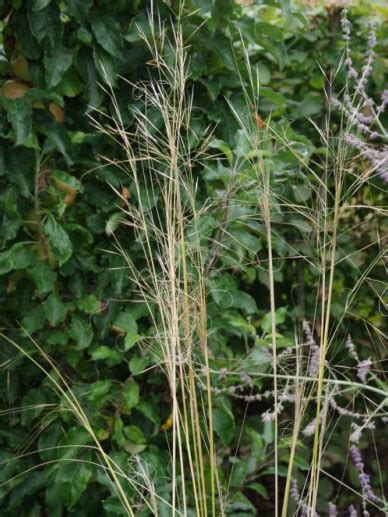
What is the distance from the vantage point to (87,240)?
2.17 meters

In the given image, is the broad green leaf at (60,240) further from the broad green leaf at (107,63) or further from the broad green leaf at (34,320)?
the broad green leaf at (107,63)

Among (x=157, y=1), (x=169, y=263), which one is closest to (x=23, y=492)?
(x=169, y=263)

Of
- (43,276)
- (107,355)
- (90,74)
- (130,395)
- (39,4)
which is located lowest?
(130,395)

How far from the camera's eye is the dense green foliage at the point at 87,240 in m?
2.05

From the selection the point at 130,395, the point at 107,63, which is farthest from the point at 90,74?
the point at 130,395

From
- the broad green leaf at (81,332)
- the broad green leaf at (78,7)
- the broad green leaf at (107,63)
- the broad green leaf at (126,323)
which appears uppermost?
the broad green leaf at (78,7)

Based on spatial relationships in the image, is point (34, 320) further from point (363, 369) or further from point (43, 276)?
point (363, 369)

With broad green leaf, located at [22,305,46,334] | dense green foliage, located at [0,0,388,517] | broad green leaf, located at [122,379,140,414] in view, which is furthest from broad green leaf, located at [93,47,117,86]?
broad green leaf, located at [122,379,140,414]

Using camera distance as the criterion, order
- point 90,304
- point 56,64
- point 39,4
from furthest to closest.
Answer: point 90,304 → point 56,64 → point 39,4

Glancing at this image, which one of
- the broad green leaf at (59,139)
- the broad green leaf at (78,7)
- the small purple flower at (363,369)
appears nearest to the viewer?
the small purple flower at (363,369)

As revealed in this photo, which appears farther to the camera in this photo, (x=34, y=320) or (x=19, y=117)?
(x=34, y=320)

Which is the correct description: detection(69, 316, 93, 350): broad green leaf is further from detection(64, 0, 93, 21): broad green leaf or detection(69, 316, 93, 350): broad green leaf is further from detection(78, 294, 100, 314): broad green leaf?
detection(64, 0, 93, 21): broad green leaf

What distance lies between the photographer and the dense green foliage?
2.05 meters

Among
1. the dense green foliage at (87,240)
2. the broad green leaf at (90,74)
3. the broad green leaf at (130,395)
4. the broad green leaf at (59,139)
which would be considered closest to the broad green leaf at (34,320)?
the dense green foliage at (87,240)
